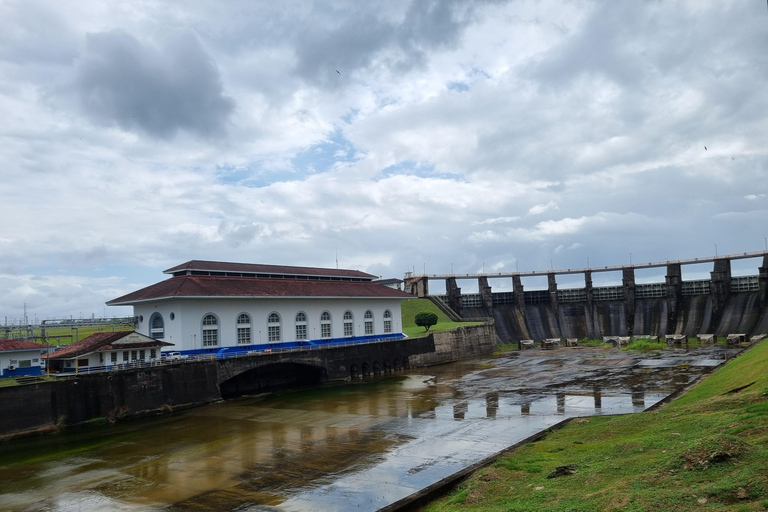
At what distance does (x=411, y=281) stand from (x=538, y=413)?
4877 cm

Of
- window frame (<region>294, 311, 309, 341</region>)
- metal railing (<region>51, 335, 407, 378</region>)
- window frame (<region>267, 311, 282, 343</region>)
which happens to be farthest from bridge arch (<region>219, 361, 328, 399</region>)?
window frame (<region>294, 311, 309, 341</region>)

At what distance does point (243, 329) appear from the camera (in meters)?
38.8

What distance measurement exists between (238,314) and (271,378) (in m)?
4.94

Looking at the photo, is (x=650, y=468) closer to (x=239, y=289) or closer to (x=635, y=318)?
(x=239, y=289)

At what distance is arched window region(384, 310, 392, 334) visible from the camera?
169ft

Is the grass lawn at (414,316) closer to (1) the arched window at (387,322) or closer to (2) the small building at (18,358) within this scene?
(1) the arched window at (387,322)

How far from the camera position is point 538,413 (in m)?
24.8

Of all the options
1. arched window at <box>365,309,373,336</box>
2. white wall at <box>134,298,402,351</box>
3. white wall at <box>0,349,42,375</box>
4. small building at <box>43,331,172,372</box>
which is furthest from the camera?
arched window at <box>365,309,373,336</box>

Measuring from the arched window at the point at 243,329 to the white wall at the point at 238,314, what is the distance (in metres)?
0.25

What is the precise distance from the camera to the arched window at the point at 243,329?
38469 millimetres

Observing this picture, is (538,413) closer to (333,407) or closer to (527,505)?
(333,407)

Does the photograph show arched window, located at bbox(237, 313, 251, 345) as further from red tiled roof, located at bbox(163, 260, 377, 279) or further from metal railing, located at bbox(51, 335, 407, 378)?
red tiled roof, located at bbox(163, 260, 377, 279)

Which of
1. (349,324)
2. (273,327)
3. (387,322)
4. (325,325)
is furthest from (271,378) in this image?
(387,322)

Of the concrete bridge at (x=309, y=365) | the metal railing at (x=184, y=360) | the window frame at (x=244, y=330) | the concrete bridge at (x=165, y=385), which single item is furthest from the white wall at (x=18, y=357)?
the window frame at (x=244, y=330)
